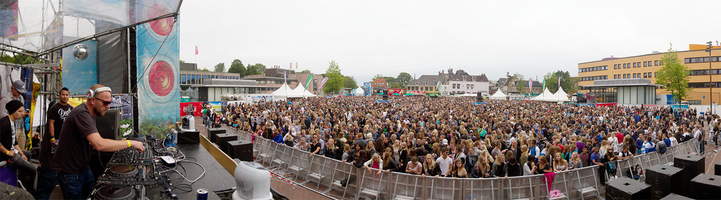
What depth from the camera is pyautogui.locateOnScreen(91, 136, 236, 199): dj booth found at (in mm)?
3395

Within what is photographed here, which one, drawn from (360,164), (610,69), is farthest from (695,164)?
(610,69)

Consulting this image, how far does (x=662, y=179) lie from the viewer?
19.9 feet

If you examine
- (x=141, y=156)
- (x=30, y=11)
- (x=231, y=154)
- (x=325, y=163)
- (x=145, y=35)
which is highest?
(x=145, y=35)

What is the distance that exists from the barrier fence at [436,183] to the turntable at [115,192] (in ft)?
16.4

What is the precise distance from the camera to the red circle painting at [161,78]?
1101 cm

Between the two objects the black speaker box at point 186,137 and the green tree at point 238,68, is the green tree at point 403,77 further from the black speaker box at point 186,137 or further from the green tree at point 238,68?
the black speaker box at point 186,137

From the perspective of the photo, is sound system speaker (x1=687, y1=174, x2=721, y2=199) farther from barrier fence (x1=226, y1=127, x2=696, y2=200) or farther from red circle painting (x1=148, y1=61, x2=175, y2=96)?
red circle painting (x1=148, y1=61, x2=175, y2=96)

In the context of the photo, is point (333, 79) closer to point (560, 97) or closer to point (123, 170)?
point (560, 97)

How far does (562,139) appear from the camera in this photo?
10.6m

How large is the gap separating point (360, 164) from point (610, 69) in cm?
7145

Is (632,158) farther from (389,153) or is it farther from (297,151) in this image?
(297,151)

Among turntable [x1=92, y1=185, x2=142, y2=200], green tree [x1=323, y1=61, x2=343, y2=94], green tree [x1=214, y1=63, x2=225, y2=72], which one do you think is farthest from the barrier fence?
green tree [x1=214, y1=63, x2=225, y2=72]

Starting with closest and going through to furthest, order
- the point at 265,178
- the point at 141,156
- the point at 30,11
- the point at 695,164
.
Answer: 1. the point at 265,178
2. the point at 141,156
3. the point at 30,11
4. the point at 695,164

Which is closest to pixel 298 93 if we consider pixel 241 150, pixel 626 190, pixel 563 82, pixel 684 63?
pixel 241 150
